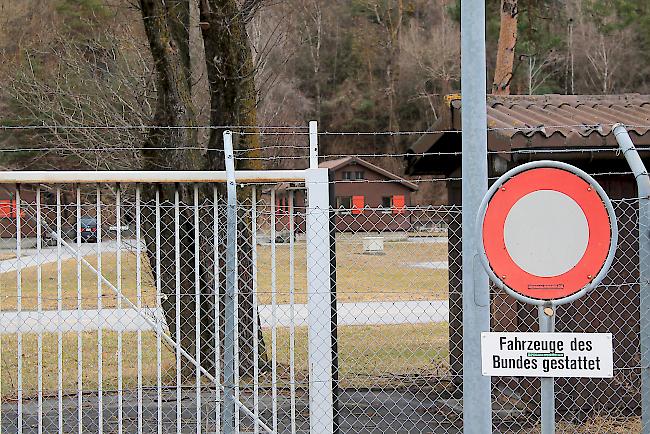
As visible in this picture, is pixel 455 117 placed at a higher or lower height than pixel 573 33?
lower

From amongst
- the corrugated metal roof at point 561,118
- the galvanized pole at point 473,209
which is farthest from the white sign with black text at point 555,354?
the corrugated metal roof at point 561,118

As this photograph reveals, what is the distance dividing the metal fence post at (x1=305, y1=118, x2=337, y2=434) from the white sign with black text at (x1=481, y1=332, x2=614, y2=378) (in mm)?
1933

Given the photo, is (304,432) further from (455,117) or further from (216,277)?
(455,117)

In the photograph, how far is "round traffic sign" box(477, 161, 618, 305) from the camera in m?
3.39

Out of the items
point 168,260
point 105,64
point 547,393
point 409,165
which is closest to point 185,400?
point 168,260

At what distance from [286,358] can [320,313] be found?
4801mm

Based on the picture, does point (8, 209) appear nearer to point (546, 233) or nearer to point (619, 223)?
point (546, 233)

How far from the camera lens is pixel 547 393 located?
11.6ft

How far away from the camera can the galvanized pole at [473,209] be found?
4250 mm

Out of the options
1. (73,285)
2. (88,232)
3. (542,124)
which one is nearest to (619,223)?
(542,124)

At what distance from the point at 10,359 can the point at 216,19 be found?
206 inches

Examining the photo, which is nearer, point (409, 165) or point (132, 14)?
point (409, 165)

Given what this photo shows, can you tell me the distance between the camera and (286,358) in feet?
32.9

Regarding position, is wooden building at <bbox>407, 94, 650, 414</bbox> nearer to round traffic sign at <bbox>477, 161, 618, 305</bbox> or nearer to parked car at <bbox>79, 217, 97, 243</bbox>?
parked car at <bbox>79, 217, 97, 243</bbox>
